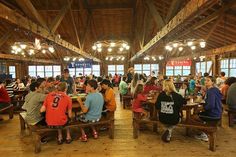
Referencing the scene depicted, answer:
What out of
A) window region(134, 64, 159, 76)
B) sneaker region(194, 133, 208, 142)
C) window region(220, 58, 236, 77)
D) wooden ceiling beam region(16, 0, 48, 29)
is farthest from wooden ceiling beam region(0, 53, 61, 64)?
window region(220, 58, 236, 77)

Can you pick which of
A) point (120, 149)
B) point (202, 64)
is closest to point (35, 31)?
point (120, 149)

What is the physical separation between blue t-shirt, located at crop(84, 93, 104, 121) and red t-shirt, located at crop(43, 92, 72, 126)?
466 millimetres

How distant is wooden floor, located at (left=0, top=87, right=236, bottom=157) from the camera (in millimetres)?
3756

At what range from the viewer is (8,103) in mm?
6199

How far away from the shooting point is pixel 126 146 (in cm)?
409

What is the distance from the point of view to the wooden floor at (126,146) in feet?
12.3

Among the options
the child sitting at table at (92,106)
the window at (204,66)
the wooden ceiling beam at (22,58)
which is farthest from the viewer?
the window at (204,66)

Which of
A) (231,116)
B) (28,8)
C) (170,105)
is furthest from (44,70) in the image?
(170,105)

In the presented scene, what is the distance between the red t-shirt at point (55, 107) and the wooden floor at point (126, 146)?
559 millimetres

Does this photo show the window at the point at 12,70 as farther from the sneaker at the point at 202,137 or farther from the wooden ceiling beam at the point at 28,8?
the sneaker at the point at 202,137

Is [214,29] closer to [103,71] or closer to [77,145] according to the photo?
[77,145]

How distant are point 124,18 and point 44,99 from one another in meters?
11.0

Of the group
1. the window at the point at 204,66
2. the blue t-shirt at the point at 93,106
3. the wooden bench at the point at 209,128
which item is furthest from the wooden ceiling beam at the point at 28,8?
the window at the point at 204,66

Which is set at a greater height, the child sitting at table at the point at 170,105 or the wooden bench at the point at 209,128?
the child sitting at table at the point at 170,105
